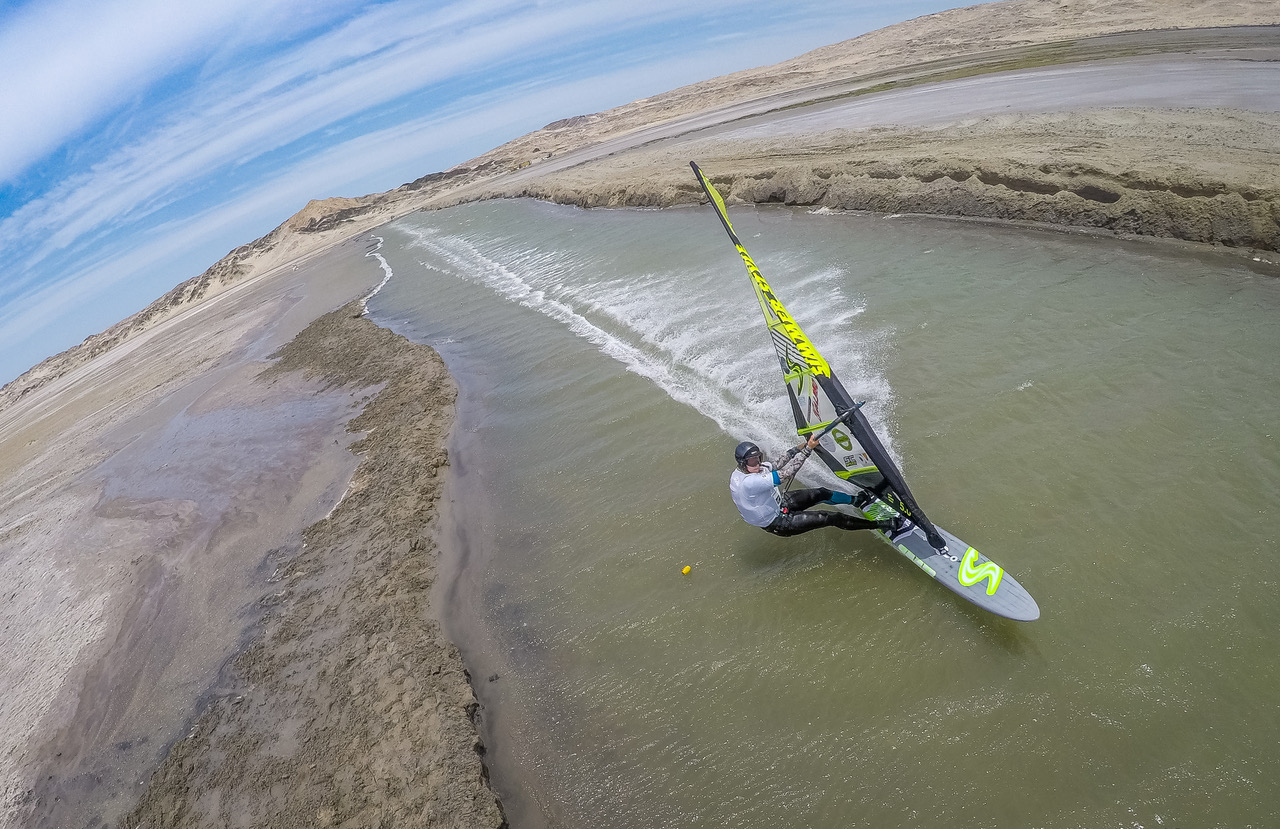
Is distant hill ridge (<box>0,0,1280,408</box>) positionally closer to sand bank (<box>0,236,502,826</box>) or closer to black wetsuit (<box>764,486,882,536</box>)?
black wetsuit (<box>764,486,882,536</box>)

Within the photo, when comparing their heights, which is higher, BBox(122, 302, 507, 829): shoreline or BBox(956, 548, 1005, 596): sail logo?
BBox(122, 302, 507, 829): shoreline

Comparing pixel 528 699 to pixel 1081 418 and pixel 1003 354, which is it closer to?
pixel 1081 418

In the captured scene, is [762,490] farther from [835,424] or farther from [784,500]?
[835,424]

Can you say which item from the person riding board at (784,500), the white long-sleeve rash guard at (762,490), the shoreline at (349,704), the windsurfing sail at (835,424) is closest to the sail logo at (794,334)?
the windsurfing sail at (835,424)

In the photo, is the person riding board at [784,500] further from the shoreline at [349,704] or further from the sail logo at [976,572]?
the shoreline at [349,704]

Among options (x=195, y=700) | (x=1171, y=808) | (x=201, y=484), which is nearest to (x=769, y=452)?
(x=1171, y=808)

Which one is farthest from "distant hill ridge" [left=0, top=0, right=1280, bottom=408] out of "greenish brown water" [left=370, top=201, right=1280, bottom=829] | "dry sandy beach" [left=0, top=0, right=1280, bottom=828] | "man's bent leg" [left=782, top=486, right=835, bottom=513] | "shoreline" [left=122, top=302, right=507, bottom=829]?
"shoreline" [left=122, top=302, right=507, bottom=829]

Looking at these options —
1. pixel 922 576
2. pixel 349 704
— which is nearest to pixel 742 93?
pixel 922 576
